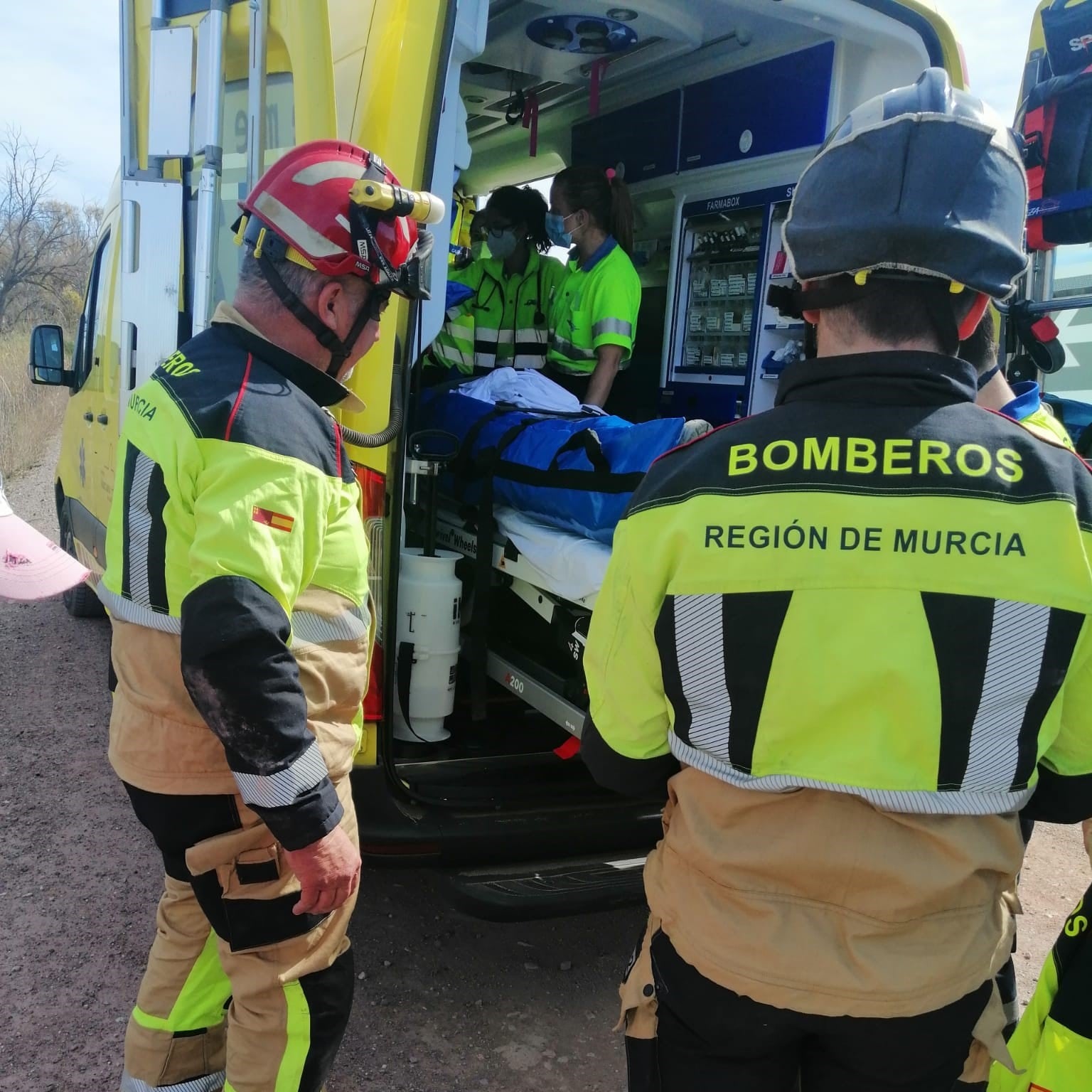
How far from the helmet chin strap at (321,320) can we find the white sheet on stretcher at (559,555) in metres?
0.84

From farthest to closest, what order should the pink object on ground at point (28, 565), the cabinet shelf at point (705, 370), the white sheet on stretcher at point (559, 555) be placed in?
the cabinet shelf at point (705, 370) < the white sheet on stretcher at point (559, 555) < the pink object on ground at point (28, 565)

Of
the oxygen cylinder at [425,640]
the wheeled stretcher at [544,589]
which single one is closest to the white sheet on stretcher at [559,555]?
the wheeled stretcher at [544,589]

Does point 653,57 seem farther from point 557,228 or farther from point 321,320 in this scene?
point 321,320

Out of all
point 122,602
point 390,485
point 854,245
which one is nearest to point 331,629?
point 122,602

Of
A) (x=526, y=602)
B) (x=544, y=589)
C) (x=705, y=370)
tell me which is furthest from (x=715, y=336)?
(x=544, y=589)

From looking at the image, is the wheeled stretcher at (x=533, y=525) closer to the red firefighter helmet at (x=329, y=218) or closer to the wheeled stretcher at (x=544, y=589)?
the wheeled stretcher at (x=544, y=589)

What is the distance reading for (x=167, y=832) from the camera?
1799 mm

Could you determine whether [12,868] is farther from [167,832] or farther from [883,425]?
[883,425]

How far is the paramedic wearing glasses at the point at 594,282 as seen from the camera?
399 cm

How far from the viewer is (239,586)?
149 cm

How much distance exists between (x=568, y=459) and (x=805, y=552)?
1602 mm

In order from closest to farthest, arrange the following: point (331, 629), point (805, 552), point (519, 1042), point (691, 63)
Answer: point (805, 552), point (331, 629), point (519, 1042), point (691, 63)

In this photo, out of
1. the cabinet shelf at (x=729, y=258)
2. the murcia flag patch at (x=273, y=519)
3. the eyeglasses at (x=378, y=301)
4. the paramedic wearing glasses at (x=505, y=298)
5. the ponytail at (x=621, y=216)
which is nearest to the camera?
the murcia flag patch at (x=273, y=519)

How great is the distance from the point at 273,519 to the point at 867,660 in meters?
0.93
